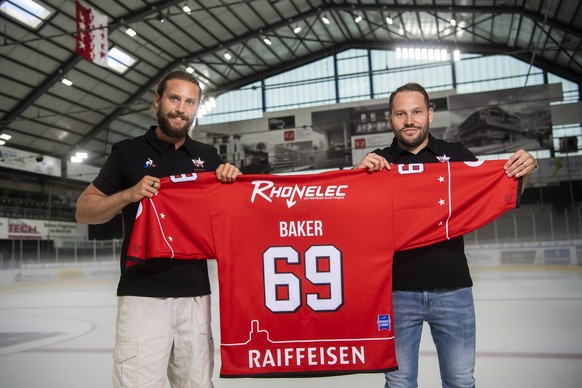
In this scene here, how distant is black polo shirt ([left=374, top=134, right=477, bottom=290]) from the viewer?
2.42m

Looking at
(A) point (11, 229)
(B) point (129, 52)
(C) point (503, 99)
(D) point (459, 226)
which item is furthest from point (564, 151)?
(A) point (11, 229)

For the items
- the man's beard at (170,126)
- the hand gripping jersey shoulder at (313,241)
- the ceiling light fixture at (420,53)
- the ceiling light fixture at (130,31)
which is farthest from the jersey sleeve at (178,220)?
the ceiling light fixture at (420,53)

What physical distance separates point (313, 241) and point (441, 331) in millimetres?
774

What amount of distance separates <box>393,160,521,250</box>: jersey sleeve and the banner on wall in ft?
65.9

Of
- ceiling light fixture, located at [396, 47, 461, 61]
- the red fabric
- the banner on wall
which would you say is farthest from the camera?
the banner on wall

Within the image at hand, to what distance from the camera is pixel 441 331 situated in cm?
244

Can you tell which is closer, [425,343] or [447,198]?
[447,198]

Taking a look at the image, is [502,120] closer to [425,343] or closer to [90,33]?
[90,33]

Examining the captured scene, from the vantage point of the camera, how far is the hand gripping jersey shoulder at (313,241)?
8.14ft

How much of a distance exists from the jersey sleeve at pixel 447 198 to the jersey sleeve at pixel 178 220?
0.99m

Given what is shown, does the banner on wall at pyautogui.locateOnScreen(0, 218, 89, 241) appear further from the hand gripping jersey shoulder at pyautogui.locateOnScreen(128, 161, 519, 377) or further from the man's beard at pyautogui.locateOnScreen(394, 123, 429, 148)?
the man's beard at pyautogui.locateOnScreen(394, 123, 429, 148)

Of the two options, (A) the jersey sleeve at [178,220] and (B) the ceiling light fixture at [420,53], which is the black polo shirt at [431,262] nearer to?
(A) the jersey sleeve at [178,220]

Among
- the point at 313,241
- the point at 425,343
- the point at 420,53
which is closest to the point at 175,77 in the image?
the point at 313,241

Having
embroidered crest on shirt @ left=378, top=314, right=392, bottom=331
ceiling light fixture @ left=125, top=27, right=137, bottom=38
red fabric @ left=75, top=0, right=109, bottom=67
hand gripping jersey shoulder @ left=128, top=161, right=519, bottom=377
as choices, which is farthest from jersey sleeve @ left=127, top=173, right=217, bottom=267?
ceiling light fixture @ left=125, top=27, right=137, bottom=38
